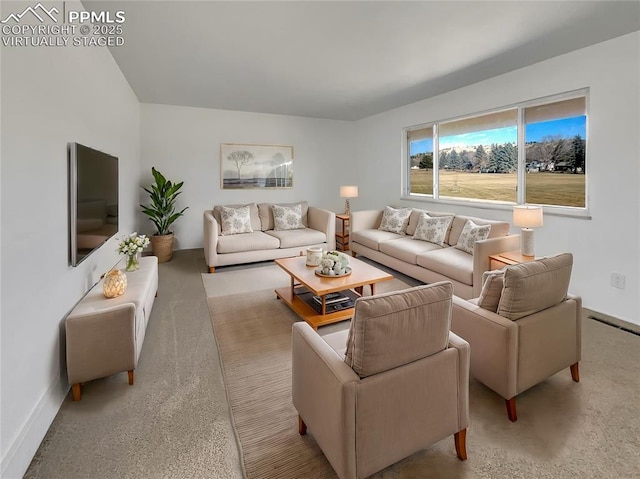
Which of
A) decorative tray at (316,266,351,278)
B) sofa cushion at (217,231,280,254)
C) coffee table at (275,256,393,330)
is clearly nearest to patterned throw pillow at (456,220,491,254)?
coffee table at (275,256,393,330)

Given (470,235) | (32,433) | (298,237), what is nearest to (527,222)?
(470,235)

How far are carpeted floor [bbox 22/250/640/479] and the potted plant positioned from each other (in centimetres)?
292

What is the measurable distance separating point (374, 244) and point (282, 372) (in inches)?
110

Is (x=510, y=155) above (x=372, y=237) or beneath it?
above

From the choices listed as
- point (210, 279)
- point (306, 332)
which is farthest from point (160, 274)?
point (306, 332)

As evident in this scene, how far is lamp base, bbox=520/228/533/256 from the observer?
10.5ft

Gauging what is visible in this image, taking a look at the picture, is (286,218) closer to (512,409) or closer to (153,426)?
(153,426)

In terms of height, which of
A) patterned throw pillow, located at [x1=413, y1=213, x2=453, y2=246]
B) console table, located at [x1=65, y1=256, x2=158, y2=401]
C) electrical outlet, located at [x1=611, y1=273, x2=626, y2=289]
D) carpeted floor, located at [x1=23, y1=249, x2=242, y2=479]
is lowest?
carpeted floor, located at [x1=23, y1=249, x2=242, y2=479]

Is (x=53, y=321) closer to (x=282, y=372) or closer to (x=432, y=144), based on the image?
(x=282, y=372)

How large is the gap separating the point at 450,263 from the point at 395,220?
5.43 ft

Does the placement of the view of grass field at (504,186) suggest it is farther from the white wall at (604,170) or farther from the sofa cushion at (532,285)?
the sofa cushion at (532,285)

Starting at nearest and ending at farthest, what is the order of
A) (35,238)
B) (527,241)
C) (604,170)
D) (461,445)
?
(461,445), (35,238), (604,170), (527,241)

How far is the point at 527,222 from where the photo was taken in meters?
3.20

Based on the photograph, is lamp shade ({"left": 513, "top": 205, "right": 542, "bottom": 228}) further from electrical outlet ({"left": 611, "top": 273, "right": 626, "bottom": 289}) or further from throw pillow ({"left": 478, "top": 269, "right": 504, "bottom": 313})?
throw pillow ({"left": 478, "top": 269, "right": 504, "bottom": 313})
